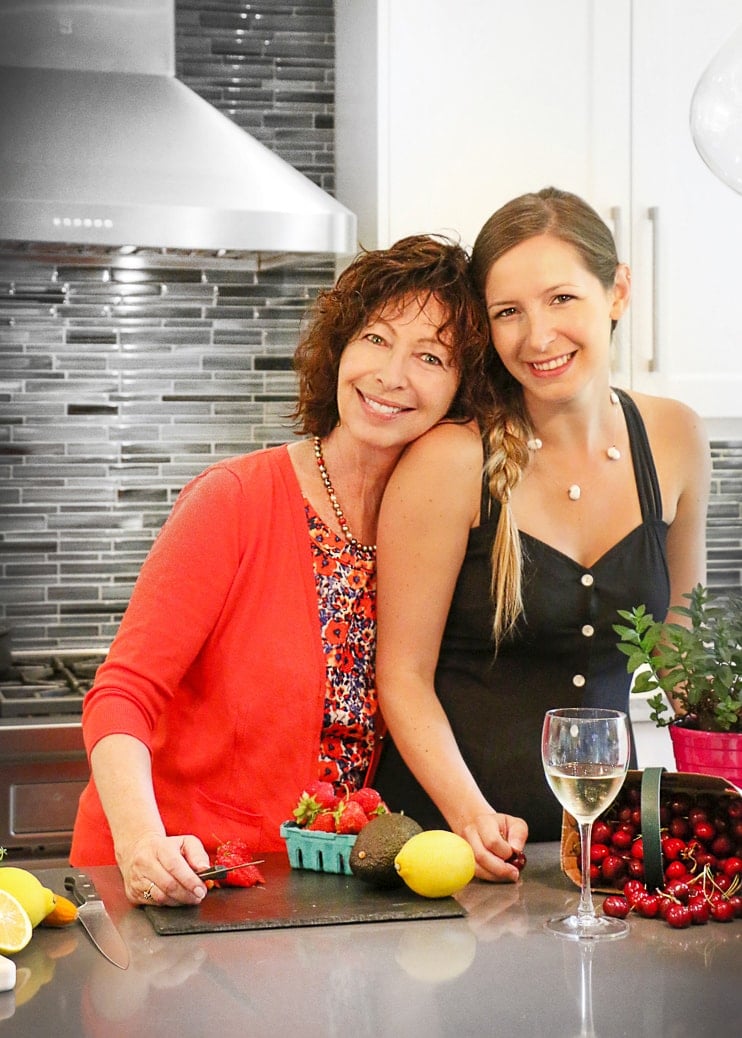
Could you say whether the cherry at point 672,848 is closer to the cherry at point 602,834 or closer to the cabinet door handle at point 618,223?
the cherry at point 602,834

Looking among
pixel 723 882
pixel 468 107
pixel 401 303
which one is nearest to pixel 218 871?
pixel 723 882

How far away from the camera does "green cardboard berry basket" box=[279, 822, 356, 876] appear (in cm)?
133

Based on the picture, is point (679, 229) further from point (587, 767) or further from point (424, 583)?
point (587, 767)

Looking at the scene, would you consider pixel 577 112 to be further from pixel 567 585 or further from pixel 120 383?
pixel 567 585

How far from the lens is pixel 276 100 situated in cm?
304

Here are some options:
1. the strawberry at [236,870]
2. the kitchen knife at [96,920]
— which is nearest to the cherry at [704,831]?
the strawberry at [236,870]

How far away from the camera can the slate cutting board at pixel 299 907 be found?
1.19 meters

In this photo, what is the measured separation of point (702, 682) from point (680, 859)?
0.64ft

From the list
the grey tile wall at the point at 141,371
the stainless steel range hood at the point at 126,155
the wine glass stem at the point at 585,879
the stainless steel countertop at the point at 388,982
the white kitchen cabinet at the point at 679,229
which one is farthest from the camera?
the grey tile wall at the point at 141,371

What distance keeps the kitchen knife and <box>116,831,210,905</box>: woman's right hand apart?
4 centimetres

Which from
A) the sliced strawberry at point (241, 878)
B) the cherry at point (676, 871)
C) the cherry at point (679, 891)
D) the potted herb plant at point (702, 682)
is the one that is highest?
the potted herb plant at point (702, 682)

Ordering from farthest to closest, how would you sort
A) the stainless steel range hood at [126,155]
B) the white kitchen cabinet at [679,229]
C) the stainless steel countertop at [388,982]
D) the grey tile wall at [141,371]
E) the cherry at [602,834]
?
the grey tile wall at [141,371] → the white kitchen cabinet at [679,229] → the stainless steel range hood at [126,155] → the cherry at [602,834] → the stainless steel countertop at [388,982]

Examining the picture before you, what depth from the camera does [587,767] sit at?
1170 millimetres

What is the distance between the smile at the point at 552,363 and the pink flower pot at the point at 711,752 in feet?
1.74
